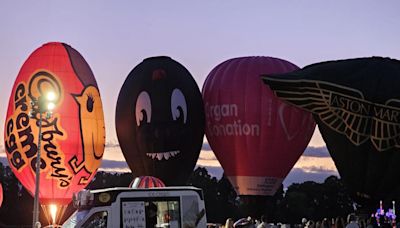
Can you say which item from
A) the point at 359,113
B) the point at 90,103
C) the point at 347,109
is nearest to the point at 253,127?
the point at 347,109

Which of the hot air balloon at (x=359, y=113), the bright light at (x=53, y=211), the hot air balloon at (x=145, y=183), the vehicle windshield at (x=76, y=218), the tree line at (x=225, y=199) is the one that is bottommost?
the tree line at (x=225, y=199)

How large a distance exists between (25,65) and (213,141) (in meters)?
7.87

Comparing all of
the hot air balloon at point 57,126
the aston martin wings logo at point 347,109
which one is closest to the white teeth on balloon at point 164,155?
the hot air balloon at point 57,126

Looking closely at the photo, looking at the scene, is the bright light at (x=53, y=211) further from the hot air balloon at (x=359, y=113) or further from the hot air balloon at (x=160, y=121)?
the hot air balloon at (x=359, y=113)

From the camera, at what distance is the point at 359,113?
72.9 feet

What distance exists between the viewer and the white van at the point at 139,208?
39.9 feet

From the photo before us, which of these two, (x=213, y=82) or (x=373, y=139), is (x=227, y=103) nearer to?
(x=213, y=82)

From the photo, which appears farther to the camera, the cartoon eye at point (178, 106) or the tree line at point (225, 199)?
the tree line at point (225, 199)

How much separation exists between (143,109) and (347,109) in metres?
7.04

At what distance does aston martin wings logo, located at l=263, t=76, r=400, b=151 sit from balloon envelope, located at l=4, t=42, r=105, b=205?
6.60 meters

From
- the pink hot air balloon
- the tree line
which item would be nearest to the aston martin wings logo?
the pink hot air balloon

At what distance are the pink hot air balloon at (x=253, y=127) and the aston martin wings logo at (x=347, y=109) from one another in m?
3.37

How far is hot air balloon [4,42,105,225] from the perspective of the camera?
23969 mm

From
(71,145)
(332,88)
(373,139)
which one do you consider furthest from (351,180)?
(71,145)
